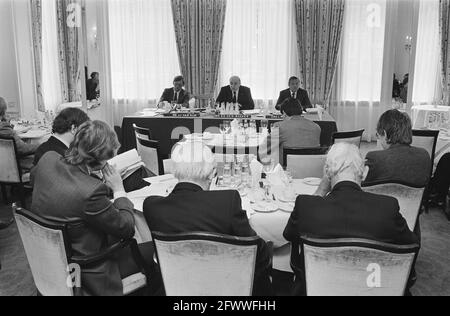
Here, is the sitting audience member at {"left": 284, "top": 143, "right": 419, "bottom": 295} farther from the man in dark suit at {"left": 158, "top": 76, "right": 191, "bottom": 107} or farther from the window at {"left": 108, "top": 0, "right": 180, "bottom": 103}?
the window at {"left": 108, "top": 0, "right": 180, "bottom": 103}

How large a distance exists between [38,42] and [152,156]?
→ 439 centimetres

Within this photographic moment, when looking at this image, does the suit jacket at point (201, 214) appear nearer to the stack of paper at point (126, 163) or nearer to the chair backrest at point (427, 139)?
the stack of paper at point (126, 163)

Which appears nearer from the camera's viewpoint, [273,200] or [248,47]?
[273,200]

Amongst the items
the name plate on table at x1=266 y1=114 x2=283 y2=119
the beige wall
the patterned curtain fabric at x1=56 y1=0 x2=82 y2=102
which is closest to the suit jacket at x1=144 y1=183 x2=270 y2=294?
the name plate on table at x1=266 y1=114 x2=283 y2=119

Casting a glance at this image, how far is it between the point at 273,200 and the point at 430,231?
2.42 metres

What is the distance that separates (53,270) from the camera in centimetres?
243

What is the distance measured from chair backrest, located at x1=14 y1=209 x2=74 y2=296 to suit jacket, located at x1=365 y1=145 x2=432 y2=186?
2.07 meters

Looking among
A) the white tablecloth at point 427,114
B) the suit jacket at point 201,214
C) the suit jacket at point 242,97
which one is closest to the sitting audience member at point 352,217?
the suit jacket at point 201,214

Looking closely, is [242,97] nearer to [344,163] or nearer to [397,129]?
[397,129]

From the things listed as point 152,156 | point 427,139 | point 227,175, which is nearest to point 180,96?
point 152,156
